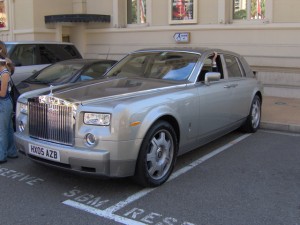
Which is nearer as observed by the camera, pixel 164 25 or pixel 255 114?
pixel 255 114

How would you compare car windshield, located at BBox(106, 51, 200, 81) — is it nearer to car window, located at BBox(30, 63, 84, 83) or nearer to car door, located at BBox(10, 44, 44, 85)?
car window, located at BBox(30, 63, 84, 83)

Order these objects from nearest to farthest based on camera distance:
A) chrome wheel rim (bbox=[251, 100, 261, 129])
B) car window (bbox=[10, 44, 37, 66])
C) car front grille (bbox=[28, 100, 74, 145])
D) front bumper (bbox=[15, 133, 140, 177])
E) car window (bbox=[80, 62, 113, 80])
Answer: front bumper (bbox=[15, 133, 140, 177]) → car front grille (bbox=[28, 100, 74, 145]) → chrome wheel rim (bbox=[251, 100, 261, 129]) → car window (bbox=[80, 62, 113, 80]) → car window (bbox=[10, 44, 37, 66])

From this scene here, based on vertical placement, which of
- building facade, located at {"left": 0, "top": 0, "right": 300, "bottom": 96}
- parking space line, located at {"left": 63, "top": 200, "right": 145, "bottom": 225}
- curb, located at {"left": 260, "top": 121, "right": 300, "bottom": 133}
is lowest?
parking space line, located at {"left": 63, "top": 200, "right": 145, "bottom": 225}

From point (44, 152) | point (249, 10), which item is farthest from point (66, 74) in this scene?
point (249, 10)

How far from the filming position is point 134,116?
427 centimetres

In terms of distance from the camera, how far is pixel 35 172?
526cm

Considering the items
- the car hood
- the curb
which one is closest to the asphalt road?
the car hood

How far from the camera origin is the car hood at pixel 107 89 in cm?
456

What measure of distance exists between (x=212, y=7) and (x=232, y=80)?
21.6 ft

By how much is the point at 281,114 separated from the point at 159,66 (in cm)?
418

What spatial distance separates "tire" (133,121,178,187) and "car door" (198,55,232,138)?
770 millimetres

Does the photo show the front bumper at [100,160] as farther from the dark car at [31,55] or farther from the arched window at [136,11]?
the arched window at [136,11]

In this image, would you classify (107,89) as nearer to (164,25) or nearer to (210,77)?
(210,77)

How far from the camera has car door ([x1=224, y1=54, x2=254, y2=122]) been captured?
6.47 m
